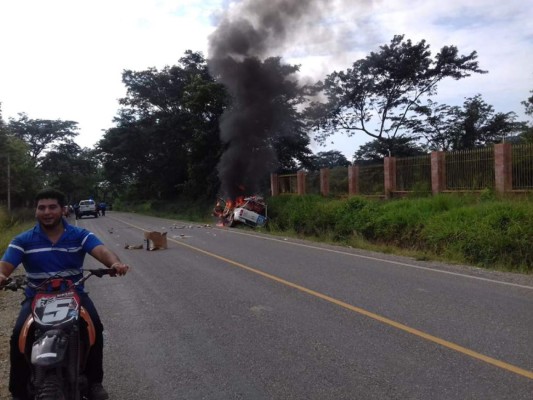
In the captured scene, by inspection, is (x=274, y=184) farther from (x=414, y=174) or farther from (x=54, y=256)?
(x=54, y=256)

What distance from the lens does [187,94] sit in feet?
131

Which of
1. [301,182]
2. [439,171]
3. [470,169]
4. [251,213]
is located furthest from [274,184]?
[470,169]

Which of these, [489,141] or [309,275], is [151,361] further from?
[489,141]

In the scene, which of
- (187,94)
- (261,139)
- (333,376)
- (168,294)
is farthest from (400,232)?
(187,94)

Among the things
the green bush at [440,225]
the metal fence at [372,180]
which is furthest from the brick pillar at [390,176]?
the green bush at [440,225]

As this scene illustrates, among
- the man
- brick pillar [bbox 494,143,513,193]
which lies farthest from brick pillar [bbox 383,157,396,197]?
the man

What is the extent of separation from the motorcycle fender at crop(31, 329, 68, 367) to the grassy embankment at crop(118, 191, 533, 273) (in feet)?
34.3

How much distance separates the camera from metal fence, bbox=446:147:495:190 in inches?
678

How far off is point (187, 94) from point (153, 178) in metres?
17.1

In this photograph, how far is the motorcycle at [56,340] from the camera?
10.8 feet

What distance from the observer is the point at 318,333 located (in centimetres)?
602

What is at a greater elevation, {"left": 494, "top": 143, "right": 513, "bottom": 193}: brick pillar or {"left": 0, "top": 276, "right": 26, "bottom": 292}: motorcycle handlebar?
{"left": 494, "top": 143, "right": 513, "bottom": 193}: brick pillar

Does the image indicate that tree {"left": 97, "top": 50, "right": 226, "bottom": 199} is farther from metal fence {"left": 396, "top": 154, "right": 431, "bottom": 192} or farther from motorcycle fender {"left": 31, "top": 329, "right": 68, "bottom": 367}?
motorcycle fender {"left": 31, "top": 329, "right": 68, "bottom": 367}

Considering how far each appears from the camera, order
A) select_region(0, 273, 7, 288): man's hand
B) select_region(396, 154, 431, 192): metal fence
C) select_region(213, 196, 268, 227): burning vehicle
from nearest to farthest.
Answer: select_region(0, 273, 7, 288): man's hand, select_region(396, 154, 431, 192): metal fence, select_region(213, 196, 268, 227): burning vehicle
